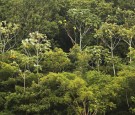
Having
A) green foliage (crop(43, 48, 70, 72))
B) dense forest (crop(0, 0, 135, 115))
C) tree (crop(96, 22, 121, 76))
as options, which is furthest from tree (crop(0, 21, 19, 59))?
tree (crop(96, 22, 121, 76))

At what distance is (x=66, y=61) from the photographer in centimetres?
2194

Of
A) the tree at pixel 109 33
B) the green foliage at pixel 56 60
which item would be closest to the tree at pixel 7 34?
the green foliage at pixel 56 60

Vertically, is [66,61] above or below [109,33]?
below

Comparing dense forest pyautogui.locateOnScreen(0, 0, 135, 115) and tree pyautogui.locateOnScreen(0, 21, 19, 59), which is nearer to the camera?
dense forest pyautogui.locateOnScreen(0, 0, 135, 115)

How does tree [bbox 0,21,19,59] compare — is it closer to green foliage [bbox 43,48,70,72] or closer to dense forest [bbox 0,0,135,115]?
dense forest [bbox 0,0,135,115]

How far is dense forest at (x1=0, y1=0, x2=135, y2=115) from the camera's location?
19.1m

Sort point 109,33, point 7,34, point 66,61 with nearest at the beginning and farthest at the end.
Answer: point 66,61 < point 109,33 < point 7,34

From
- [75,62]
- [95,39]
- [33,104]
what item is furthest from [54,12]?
[33,104]

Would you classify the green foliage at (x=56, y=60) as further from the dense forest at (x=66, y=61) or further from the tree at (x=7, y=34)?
the tree at (x=7, y=34)

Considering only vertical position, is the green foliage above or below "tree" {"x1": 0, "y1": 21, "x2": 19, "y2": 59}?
below

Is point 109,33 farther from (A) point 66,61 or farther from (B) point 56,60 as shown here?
(B) point 56,60

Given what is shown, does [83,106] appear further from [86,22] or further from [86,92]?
[86,22]

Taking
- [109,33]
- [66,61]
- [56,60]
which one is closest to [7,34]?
[56,60]

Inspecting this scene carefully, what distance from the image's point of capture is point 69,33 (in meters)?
28.2
